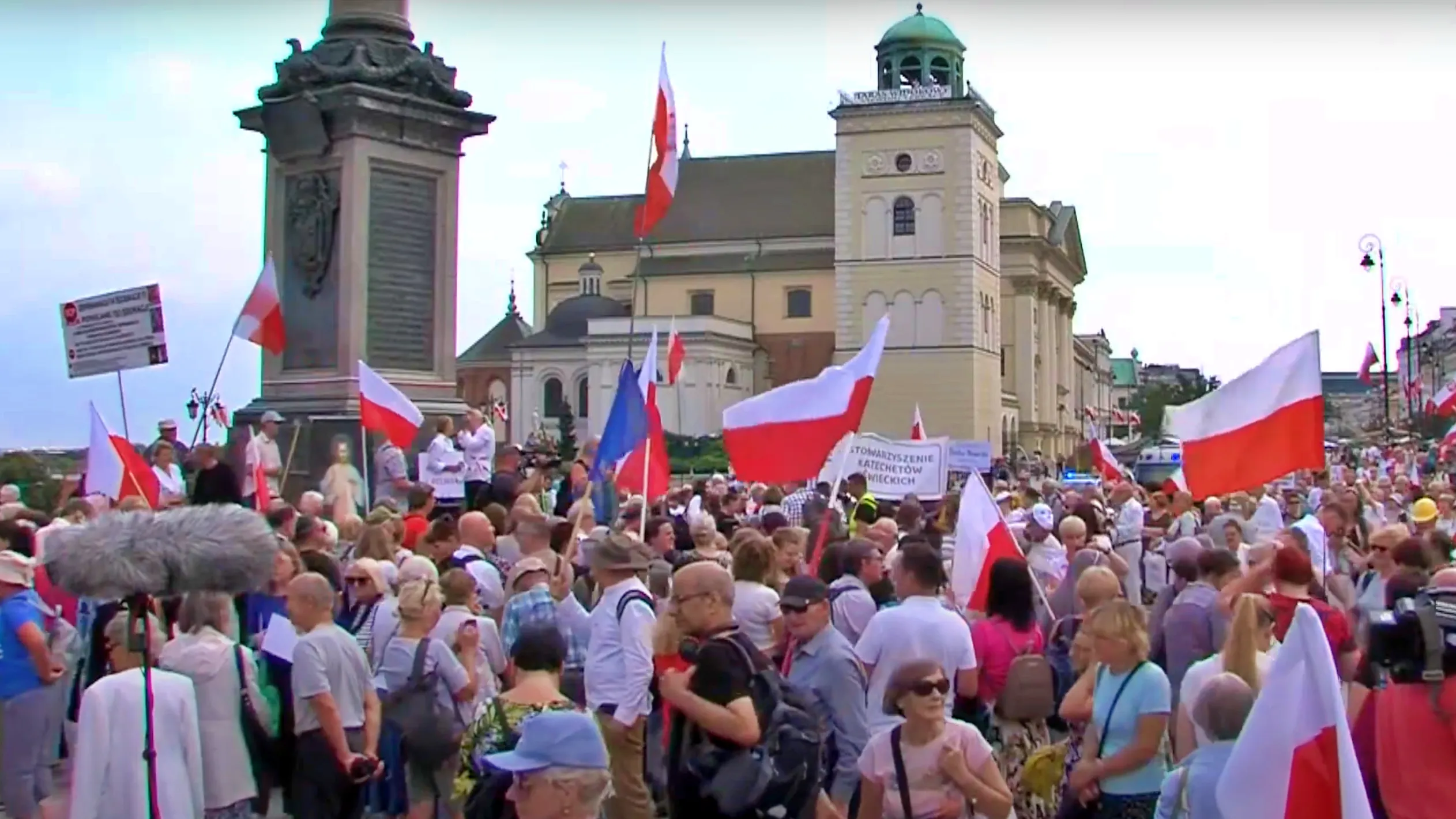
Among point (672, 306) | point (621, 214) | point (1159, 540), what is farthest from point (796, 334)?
point (1159, 540)

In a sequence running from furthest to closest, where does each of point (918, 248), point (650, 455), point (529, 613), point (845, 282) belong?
point (845, 282), point (918, 248), point (650, 455), point (529, 613)

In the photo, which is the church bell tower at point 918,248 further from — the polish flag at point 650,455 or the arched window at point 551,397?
the polish flag at point 650,455

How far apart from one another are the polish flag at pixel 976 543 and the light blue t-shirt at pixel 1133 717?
260 cm

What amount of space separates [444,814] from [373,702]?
0.94m

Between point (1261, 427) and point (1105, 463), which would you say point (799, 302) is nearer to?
point (1105, 463)

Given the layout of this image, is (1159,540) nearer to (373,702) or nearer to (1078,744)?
(1078,744)

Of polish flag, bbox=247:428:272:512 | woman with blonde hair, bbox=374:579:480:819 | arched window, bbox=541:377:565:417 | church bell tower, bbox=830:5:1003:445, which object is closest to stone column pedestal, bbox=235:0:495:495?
polish flag, bbox=247:428:272:512

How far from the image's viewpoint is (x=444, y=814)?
829 cm

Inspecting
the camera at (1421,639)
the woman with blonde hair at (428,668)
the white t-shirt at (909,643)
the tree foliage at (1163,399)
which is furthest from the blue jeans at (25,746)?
the tree foliage at (1163,399)

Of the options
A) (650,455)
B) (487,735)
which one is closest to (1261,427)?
(650,455)

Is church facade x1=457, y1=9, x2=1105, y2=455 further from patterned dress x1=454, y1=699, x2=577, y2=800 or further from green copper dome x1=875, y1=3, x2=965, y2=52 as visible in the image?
patterned dress x1=454, y1=699, x2=577, y2=800

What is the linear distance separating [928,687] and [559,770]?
169 centimetres

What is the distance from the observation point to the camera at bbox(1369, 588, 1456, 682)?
5.09m

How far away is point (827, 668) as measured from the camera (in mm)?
7156
